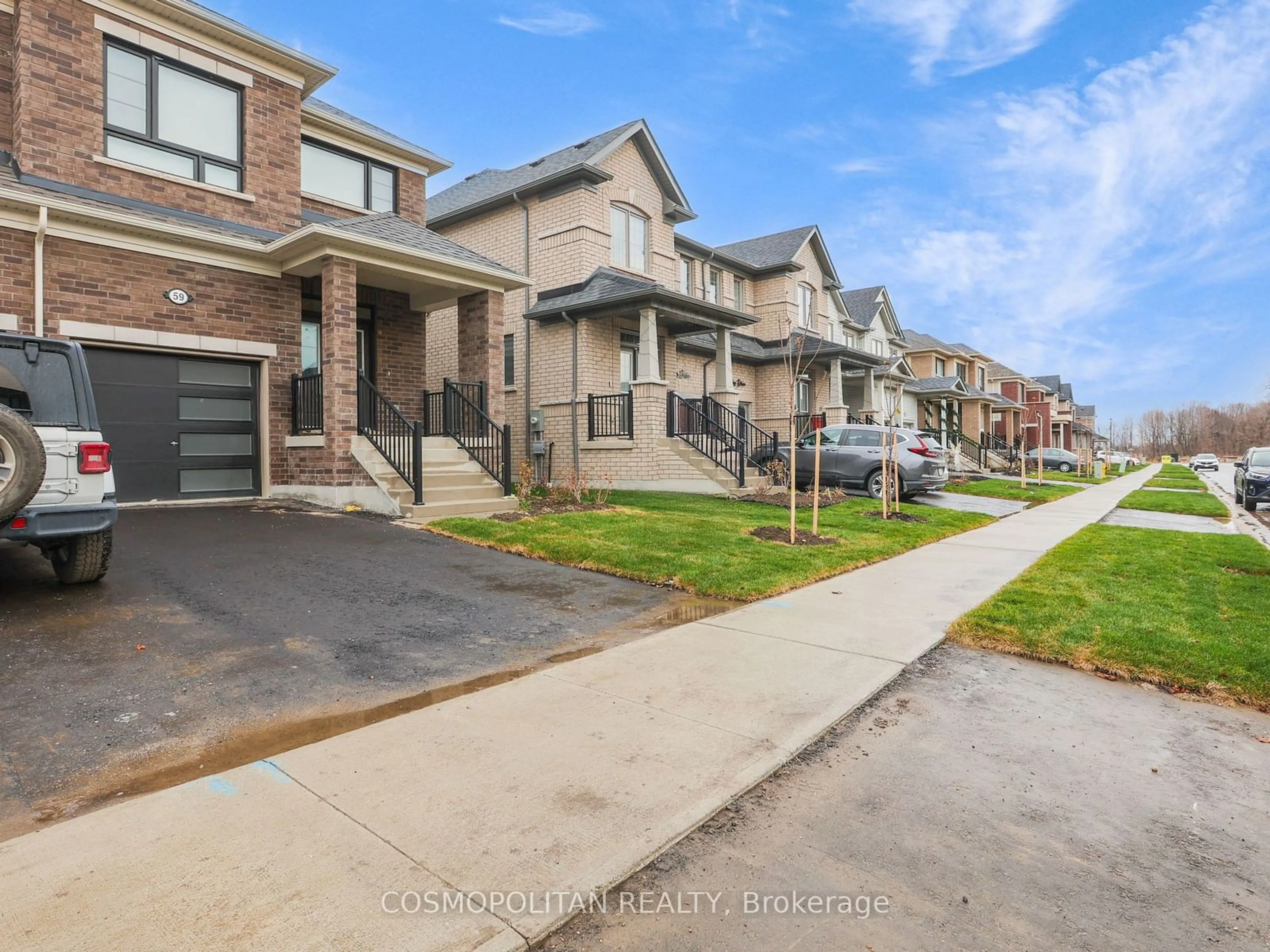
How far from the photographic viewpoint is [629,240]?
60.1ft

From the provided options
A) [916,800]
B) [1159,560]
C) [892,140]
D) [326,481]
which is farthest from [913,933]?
[892,140]

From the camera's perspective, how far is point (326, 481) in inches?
418

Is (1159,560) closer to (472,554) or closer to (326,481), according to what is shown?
(472,554)

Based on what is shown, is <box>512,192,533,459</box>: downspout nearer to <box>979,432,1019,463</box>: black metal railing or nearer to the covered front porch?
the covered front porch

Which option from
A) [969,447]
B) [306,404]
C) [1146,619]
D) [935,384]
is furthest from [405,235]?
[969,447]

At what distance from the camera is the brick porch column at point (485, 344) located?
40.5 feet

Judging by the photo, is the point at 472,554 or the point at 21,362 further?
Result: the point at 472,554

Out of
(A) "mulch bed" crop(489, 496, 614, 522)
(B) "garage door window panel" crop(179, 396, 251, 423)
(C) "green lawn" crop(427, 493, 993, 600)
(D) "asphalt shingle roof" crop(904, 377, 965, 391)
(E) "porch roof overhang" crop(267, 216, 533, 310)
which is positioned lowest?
(C) "green lawn" crop(427, 493, 993, 600)

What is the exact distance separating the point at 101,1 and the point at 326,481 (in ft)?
25.7

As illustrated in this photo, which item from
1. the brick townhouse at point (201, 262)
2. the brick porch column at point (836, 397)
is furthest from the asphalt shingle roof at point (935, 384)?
the brick townhouse at point (201, 262)

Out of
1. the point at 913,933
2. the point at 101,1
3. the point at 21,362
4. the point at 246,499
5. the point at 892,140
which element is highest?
the point at 892,140

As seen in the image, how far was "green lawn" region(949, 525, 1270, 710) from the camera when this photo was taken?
4500 mm

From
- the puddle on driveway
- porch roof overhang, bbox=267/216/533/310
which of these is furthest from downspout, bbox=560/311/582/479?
the puddle on driveway

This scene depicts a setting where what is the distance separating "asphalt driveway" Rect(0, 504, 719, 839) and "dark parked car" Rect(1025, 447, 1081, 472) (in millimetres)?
43392
